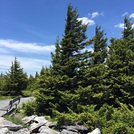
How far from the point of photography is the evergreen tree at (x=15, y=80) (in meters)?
34.2

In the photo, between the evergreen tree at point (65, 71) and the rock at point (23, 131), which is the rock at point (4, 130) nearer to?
the rock at point (23, 131)

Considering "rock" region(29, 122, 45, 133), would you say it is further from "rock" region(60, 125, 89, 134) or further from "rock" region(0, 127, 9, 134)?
"rock" region(60, 125, 89, 134)

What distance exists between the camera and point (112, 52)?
22.4 m

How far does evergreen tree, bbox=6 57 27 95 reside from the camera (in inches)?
1345

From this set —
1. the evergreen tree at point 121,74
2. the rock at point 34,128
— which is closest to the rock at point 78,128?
the rock at point 34,128

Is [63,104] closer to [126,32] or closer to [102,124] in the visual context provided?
[102,124]

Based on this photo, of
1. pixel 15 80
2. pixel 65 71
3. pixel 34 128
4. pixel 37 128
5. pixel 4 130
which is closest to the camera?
pixel 4 130

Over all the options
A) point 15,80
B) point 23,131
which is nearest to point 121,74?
point 23,131

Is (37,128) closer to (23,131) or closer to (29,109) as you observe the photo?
(23,131)

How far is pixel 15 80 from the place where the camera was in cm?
3444

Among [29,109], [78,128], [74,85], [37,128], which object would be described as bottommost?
[78,128]

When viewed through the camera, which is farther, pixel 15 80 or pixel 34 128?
pixel 15 80

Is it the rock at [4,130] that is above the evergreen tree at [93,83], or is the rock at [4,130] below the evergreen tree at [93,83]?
below

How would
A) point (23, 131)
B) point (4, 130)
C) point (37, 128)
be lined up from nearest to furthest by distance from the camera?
point (4, 130)
point (23, 131)
point (37, 128)
